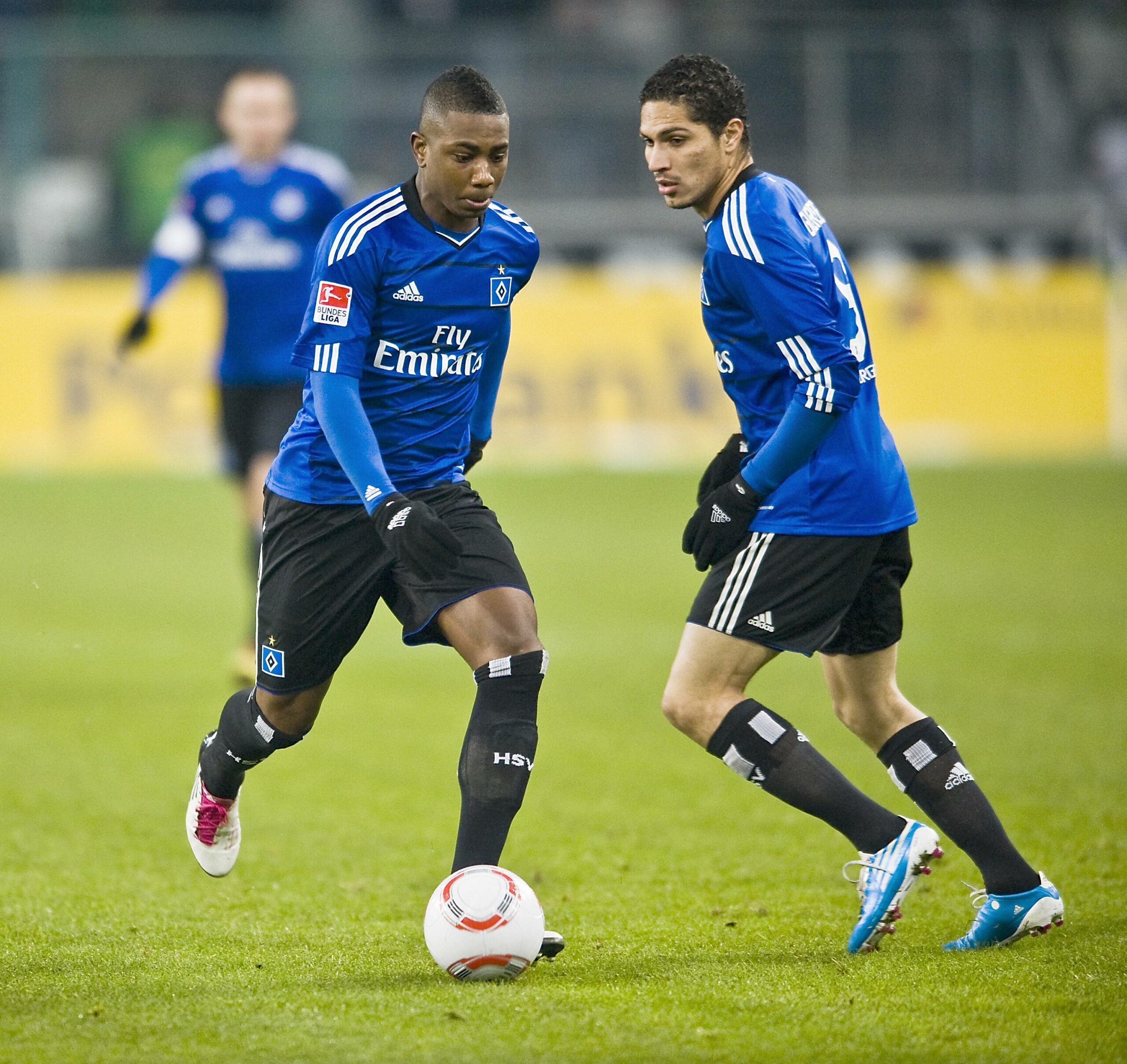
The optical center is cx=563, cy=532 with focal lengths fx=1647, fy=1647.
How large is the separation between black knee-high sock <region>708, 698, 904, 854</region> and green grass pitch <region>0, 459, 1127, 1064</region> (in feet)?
1.08

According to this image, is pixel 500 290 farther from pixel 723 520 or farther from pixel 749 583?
pixel 749 583

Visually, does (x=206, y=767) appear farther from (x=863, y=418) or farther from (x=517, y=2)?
(x=517, y=2)

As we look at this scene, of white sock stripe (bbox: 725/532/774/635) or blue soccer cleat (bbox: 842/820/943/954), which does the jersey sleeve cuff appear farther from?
blue soccer cleat (bbox: 842/820/943/954)

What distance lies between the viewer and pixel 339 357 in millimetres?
4035

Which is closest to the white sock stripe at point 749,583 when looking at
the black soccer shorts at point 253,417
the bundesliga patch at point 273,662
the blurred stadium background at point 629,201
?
the bundesliga patch at point 273,662

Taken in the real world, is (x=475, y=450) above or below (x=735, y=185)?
below

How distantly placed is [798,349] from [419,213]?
1.02 metres

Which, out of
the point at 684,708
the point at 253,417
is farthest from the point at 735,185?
the point at 253,417

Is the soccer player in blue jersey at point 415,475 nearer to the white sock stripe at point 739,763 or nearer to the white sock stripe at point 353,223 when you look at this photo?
the white sock stripe at point 353,223

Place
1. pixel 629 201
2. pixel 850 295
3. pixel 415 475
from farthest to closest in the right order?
pixel 629 201, pixel 415 475, pixel 850 295

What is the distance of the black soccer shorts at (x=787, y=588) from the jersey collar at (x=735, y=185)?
80 cm

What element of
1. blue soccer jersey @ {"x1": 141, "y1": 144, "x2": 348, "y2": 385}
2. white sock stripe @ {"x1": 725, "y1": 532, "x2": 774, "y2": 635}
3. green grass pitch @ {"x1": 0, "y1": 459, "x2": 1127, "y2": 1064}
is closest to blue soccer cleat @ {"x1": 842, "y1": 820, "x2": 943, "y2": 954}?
green grass pitch @ {"x1": 0, "y1": 459, "x2": 1127, "y2": 1064}

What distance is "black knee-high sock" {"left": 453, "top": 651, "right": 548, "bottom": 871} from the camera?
3930mm

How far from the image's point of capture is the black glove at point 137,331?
803 cm
